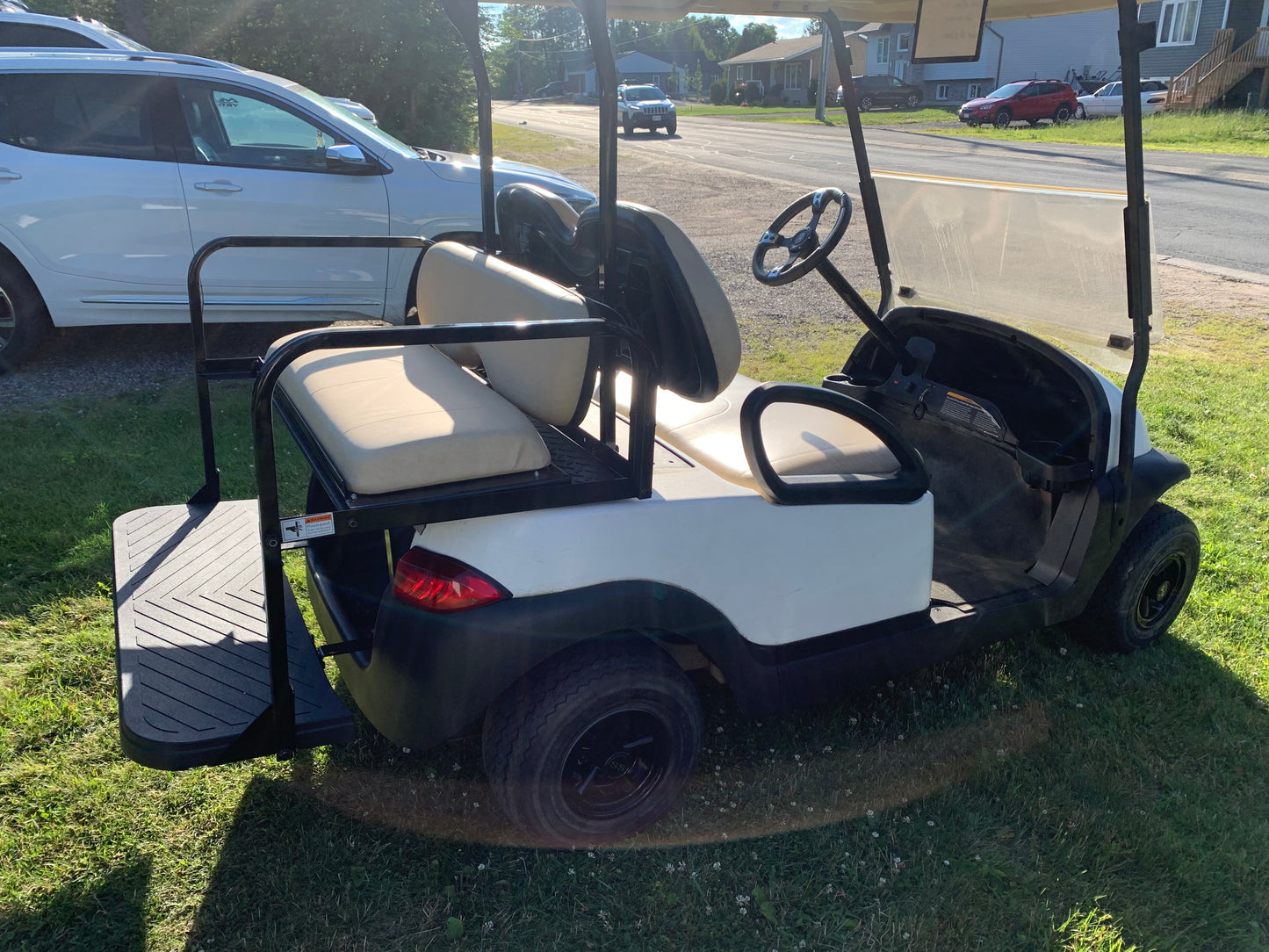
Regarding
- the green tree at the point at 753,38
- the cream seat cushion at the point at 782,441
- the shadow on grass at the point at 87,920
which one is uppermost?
the green tree at the point at 753,38

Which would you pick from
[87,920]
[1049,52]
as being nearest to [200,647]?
[87,920]

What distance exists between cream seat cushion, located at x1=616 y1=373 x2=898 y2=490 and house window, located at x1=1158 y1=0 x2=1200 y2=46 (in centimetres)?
3731

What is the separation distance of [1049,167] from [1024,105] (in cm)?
1358

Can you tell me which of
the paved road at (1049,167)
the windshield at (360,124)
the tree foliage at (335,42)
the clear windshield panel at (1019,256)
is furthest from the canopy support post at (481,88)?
the tree foliage at (335,42)

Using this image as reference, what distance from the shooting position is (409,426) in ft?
6.95

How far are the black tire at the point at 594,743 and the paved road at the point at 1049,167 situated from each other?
27.7 ft

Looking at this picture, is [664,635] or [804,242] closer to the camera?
[664,635]

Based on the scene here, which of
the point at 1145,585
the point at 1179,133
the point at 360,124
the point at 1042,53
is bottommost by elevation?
the point at 1145,585

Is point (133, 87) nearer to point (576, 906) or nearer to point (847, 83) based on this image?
point (847, 83)

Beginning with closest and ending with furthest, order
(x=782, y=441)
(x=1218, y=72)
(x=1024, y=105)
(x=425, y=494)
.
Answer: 1. (x=425, y=494)
2. (x=782, y=441)
3. (x=1218, y=72)
4. (x=1024, y=105)

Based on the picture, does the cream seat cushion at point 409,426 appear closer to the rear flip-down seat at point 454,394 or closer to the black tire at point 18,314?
the rear flip-down seat at point 454,394

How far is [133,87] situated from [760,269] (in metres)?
4.20

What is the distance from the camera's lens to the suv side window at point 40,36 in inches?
284

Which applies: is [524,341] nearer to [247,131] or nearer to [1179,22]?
[247,131]
